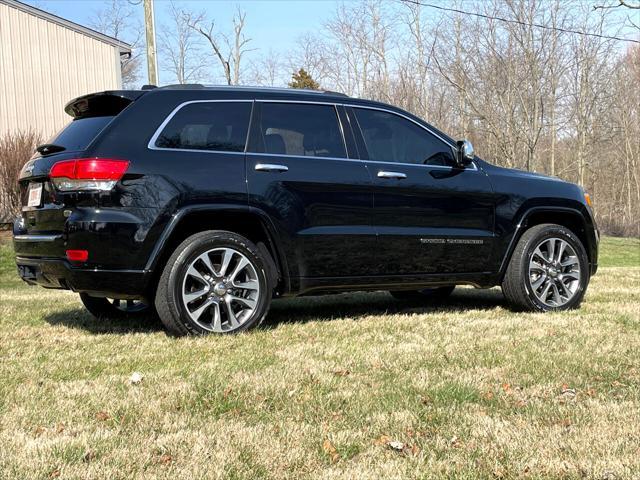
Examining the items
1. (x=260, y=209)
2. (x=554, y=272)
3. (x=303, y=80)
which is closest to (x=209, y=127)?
(x=260, y=209)

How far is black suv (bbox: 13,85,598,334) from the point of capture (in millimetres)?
4773

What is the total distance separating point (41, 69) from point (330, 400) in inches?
821

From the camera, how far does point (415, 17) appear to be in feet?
84.3

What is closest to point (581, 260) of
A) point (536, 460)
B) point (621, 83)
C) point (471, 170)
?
point (471, 170)

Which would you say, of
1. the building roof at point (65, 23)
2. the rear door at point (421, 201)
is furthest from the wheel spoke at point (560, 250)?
the building roof at point (65, 23)

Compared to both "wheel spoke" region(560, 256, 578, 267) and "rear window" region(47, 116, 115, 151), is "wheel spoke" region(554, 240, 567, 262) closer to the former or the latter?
"wheel spoke" region(560, 256, 578, 267)

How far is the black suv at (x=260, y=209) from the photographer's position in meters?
4.77

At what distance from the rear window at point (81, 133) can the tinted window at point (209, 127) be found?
456 mm

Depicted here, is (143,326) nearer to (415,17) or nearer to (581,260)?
(581,260)

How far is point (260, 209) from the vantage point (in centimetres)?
511

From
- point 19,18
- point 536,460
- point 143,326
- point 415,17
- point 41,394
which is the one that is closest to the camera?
point 536,460

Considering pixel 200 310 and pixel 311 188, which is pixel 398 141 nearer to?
pixel 311 188

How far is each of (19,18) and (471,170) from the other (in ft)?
62.7

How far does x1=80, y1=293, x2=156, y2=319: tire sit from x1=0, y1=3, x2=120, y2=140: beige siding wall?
16.1 m
